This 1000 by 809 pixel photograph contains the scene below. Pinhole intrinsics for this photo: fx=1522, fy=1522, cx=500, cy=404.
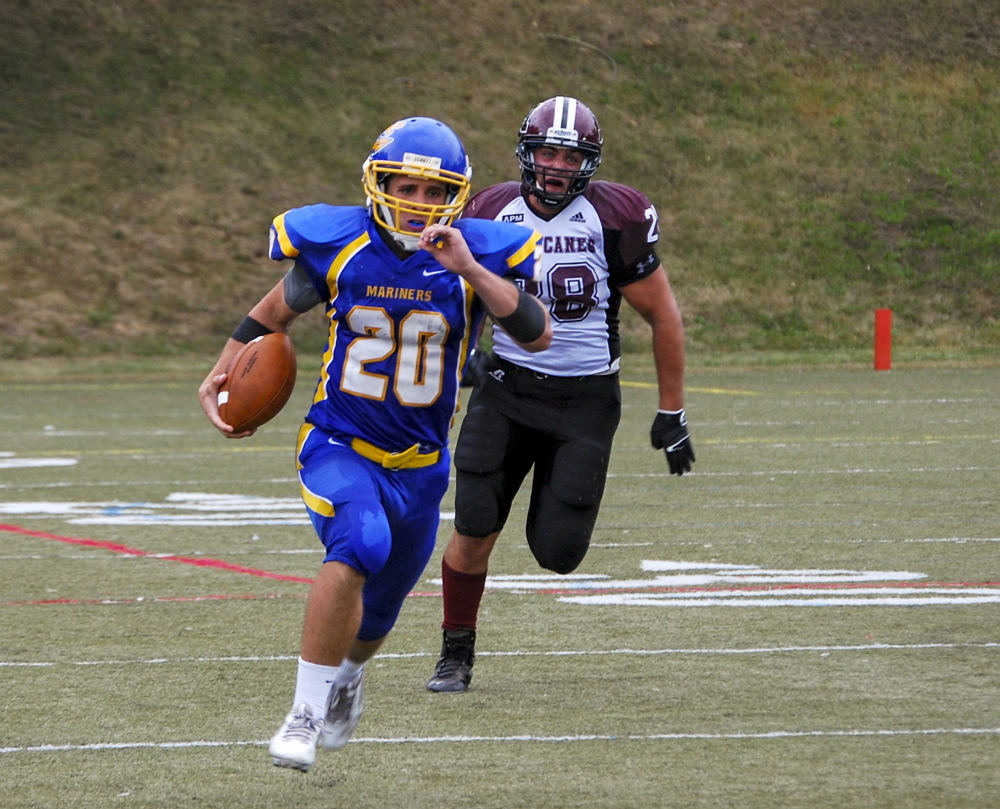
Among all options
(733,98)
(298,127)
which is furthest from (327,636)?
(733,98)

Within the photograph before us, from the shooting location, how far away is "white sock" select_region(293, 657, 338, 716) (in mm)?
3354

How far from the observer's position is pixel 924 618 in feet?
17.1

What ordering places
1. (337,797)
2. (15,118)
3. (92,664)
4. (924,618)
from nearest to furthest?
(337,797), (92,664), (924,618), (15,118)

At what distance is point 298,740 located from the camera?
322 centimetres

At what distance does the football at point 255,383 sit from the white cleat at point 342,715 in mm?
696

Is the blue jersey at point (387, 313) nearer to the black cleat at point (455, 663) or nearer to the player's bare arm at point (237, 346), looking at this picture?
the player's bare arm at point (237, 346)

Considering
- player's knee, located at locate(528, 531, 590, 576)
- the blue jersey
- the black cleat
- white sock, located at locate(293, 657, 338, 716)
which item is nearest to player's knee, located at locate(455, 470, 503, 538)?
player's knee, located at locate(528, 531, 590, 576)

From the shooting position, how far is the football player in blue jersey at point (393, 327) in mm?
3635

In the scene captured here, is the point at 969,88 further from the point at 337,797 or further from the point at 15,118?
A: the point at 337,797

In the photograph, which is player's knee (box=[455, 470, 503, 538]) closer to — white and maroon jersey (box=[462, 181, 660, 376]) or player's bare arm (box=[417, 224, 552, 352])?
white and maroon jersey (box=[462, 181, 660, 376])

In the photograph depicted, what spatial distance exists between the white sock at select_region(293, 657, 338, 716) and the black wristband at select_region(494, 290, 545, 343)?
35.0 inches

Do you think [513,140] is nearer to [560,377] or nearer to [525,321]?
[560,377]

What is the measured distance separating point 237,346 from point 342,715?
981 millimetres

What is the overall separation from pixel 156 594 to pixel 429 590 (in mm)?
1059
